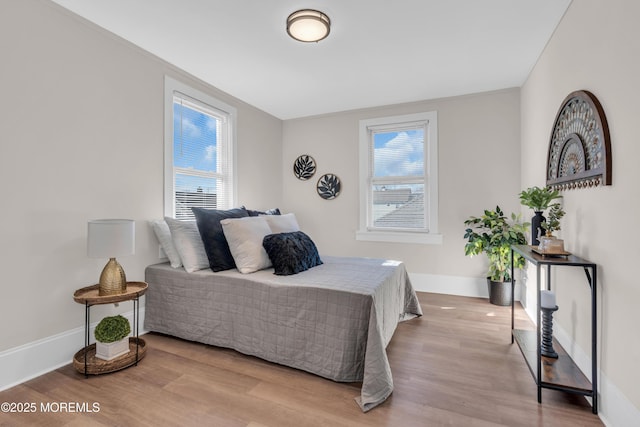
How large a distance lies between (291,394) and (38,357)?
1719 millimetres

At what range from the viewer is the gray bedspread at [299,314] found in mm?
1895

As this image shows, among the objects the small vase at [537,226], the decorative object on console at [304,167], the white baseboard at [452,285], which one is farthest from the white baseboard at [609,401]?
the decorative object on console at [304,167]

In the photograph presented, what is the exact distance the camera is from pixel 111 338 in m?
2.07

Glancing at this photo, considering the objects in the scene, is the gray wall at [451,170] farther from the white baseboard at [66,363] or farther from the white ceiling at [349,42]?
the white baseboard at [66,363]

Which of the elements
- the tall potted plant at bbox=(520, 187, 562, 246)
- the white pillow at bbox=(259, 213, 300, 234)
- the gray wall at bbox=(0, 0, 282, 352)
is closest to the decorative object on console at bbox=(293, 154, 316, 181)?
the white pillow at bbox=(259, 213, 300, 234)

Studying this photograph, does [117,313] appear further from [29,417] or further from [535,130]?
[535,130]

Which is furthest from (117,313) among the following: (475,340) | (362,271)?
(475,340)

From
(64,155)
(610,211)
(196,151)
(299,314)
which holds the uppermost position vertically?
(196,151)

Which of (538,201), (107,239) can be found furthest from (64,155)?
(538,201)

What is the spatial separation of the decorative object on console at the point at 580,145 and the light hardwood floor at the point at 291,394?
1294 mm

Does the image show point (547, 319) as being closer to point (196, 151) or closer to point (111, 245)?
point (111, 245)

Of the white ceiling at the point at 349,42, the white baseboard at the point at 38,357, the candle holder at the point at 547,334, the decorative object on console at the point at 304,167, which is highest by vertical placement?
the white ceiling at the point at 349,42

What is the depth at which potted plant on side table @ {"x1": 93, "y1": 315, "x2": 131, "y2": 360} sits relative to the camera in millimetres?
2074

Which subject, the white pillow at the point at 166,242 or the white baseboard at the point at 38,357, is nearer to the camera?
the white baseboard at the point at 38,357
